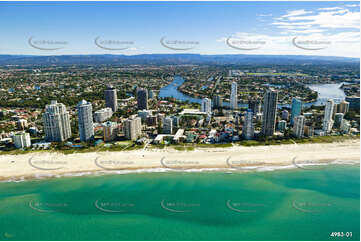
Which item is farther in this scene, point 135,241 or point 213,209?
point 213,209

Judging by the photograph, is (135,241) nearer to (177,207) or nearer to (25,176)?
(177,207)

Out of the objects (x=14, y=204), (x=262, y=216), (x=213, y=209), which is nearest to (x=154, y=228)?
(x=213, y=209)

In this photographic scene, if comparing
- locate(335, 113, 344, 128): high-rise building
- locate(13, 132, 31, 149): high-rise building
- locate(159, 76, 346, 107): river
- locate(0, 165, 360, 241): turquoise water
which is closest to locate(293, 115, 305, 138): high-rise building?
locate(0, 165, 360, 241): turquoise water

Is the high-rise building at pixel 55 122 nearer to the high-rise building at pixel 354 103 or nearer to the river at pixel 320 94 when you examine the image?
the river at pixel 320 94

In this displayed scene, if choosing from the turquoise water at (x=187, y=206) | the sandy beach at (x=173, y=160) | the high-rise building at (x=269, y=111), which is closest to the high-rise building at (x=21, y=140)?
the sandy beach at (x=173, y=160)

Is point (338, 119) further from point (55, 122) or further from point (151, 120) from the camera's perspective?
point (55, 122)
